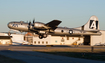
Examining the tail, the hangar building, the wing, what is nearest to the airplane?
the wing

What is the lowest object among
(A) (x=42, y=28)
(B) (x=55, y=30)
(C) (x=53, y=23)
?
(B) (x=55, y=30)

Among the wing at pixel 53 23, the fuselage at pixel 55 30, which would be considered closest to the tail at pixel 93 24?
the fuselage at pixel 55 30

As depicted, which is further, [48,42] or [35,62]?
[48,42]

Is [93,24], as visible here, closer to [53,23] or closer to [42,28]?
[53,23]

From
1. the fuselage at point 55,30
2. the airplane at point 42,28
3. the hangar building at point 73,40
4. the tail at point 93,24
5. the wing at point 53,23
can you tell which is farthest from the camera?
the hangar building at point 73,40

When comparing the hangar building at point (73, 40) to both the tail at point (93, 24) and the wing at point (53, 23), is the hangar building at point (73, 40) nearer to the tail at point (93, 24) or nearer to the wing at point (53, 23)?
the tail at point (93, 24)

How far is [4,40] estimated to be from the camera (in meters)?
69.8

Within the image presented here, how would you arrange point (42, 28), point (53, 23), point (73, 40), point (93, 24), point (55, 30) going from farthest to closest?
point (73, 40), point (93, 24), point (55, 30), point (42, 28), point (53, 23)

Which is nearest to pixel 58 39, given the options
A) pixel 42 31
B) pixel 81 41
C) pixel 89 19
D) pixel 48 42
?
pixel 48 42

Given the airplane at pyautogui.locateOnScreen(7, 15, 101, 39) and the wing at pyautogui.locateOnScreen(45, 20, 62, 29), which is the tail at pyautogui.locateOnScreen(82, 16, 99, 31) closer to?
the airplane at pyautogui.locateOnScreen(7, 15, 101, 39)

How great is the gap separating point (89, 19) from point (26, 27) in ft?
92.8

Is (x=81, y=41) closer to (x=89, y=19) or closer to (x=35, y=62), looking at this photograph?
(x=89, y=19)

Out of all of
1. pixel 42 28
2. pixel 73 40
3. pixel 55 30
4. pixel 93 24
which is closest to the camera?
pixel 42 28

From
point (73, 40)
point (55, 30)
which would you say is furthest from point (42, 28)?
point (73, 40)
